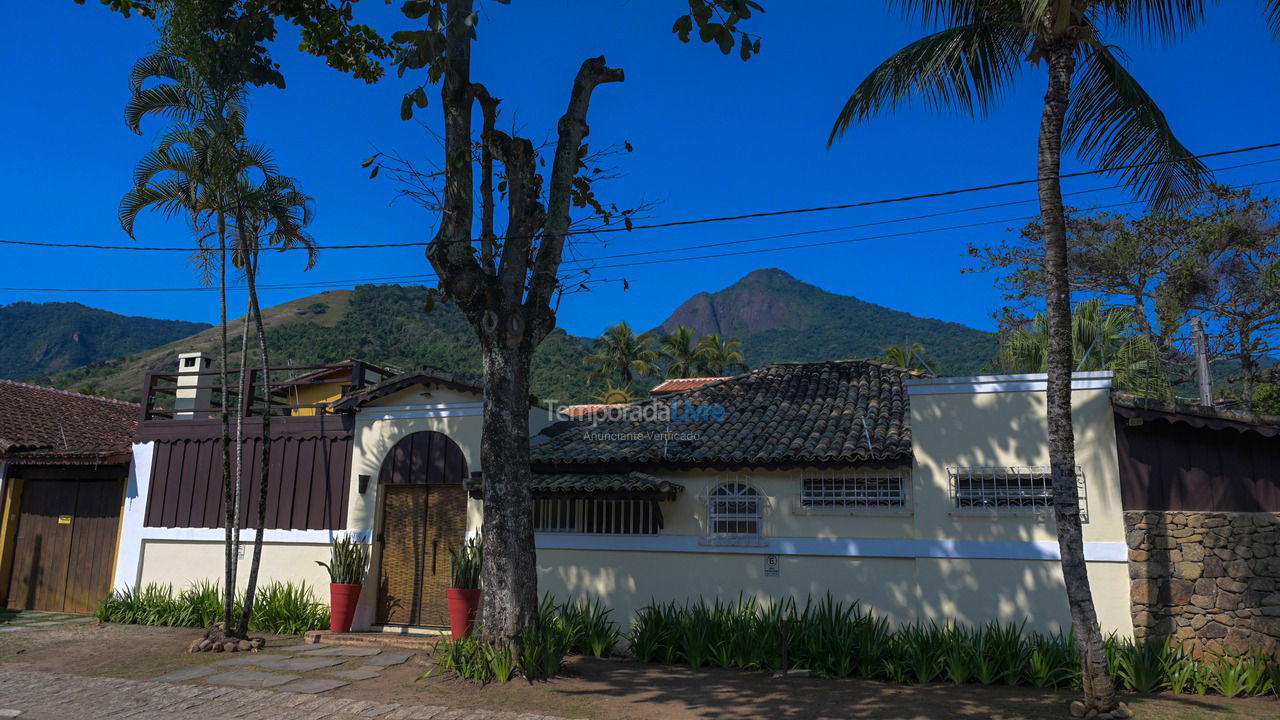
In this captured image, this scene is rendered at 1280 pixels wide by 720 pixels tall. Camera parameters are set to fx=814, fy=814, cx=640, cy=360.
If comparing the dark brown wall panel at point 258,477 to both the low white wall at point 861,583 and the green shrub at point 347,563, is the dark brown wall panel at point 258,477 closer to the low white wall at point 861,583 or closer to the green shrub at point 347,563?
the green shrub at point 347,563

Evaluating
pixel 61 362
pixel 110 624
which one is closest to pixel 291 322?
pixel 61 362

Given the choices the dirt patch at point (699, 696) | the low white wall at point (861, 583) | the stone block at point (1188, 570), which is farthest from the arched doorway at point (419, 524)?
the stone block at point (1188, 570)

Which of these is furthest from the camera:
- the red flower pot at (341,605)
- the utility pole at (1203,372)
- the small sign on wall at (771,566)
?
the utility pole at (1203,372)

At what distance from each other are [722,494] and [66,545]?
1244cm

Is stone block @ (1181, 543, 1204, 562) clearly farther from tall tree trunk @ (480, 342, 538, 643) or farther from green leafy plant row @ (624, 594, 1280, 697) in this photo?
tall tree trunk @ (480, 342, 538, 643)

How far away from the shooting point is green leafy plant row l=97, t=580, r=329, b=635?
1284 cm

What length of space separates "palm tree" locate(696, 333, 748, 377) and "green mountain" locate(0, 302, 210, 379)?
282ft

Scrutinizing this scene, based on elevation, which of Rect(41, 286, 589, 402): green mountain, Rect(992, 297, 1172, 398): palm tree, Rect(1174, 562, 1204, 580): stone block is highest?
Rect(41, 286, 589, 402): green mountain

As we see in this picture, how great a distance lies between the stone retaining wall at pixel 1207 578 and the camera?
9.35 metres

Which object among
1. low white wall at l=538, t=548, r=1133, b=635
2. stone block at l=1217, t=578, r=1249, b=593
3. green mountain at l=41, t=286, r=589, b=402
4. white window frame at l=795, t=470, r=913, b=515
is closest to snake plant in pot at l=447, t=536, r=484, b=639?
low white wall at l=538, t=548, r=1133, b=635

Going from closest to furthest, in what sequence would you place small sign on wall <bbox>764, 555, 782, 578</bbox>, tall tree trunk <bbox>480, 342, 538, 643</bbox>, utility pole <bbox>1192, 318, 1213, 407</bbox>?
tall tree trunk <bbox>480, 342, 538, 643</bbox>
small sign on wall <bbox>764, 555, 782, 578</bbox>
utility pole <bbox>1192, 318, 1213, 407</bbox>

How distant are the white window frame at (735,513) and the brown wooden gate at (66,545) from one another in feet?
36.6

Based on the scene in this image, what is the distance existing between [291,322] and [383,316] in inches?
424

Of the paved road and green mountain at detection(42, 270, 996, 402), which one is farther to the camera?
green mountain at detection(42, 270, 996, 402)
